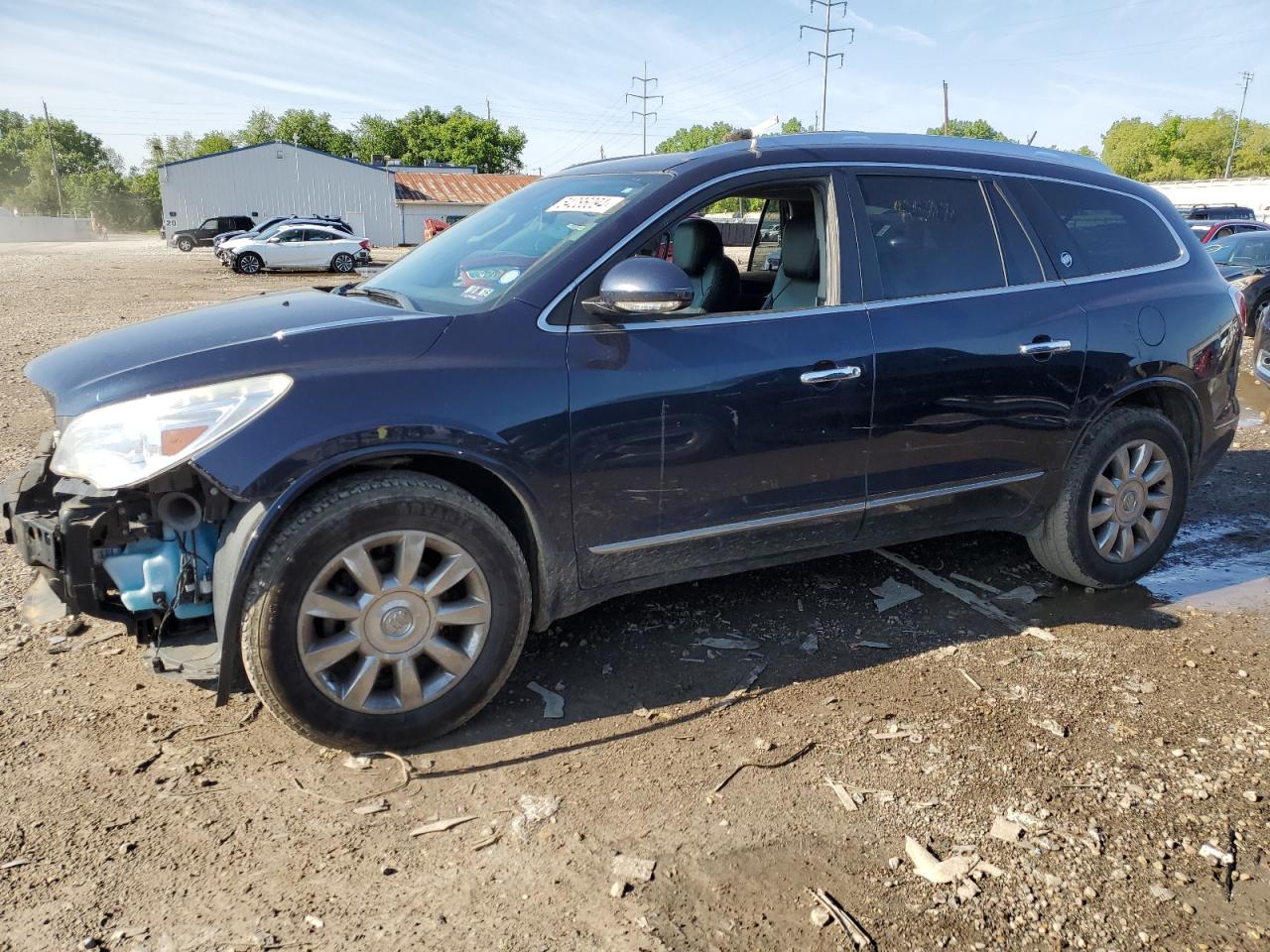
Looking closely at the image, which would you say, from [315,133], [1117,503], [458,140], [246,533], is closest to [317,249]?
[1117,503]

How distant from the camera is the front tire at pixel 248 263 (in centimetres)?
2962

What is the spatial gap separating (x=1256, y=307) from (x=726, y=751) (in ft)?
43.2

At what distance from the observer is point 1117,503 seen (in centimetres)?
429

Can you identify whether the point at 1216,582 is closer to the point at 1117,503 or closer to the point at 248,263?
the point at 1117,503

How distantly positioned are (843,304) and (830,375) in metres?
0.32

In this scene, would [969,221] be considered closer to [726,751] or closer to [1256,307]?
[726,751]

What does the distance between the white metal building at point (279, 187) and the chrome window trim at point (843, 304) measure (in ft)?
202

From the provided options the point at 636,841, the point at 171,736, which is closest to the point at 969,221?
the point at 636,841

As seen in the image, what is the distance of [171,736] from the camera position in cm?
307

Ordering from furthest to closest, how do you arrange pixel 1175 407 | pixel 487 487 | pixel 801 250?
pixel 1175 407 → pixel 801 250 → pixel 487 487

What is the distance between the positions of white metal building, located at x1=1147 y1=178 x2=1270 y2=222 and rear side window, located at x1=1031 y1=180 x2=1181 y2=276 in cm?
5639

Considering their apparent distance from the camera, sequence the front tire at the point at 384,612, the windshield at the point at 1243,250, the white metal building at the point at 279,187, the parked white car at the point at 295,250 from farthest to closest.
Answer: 1. the white metal building at the point at 279,187
2. the parked white car at the point at 295,250
3. the windshield at the point at 1243,250
4. the front tire at the point at 384,612

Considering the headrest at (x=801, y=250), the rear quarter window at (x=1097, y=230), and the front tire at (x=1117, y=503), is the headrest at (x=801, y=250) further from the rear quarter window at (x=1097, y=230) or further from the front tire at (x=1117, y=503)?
the front tire at (x=1117, y=503)

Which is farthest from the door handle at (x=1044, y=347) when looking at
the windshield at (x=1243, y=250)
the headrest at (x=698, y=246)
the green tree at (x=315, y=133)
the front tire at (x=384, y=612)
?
the green tree at (x=315, y=133)
